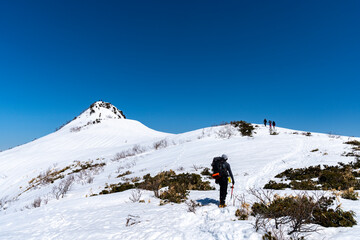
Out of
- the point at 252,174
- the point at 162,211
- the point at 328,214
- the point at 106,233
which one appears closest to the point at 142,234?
the point at 106,233

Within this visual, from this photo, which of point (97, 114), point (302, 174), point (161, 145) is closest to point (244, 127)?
point (161, 145)

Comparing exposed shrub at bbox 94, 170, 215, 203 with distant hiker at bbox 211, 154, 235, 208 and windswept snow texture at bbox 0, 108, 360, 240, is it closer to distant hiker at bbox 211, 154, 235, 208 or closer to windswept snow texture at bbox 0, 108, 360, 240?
windswept snow texture at bbox 0, 108, 360, 240

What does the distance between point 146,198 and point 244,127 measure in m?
19.1

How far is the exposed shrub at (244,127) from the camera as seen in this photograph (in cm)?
2236

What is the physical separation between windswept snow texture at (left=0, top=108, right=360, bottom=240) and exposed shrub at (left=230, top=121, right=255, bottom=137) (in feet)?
6.22

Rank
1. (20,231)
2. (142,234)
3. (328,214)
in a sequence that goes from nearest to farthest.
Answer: (328,214)
(142,234)
(20,231)

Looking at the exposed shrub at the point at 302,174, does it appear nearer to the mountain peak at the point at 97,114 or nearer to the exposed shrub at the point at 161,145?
the exposed shrub at the point at 161,145

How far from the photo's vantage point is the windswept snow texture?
4.25m

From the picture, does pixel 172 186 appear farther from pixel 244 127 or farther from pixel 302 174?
pixel 244 127

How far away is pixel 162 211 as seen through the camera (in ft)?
18.5

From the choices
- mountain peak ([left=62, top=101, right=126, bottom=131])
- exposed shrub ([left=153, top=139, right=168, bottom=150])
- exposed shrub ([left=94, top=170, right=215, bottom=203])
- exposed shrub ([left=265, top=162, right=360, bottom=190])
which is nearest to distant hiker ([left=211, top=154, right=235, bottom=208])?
exposed shrub ([left=94, top=170, right=215, bottom=203])

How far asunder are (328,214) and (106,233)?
483cm

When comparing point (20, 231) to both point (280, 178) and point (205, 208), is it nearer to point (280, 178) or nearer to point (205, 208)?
point (205, 208)

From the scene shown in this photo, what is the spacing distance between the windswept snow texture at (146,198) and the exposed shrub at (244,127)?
1896 millimetres
